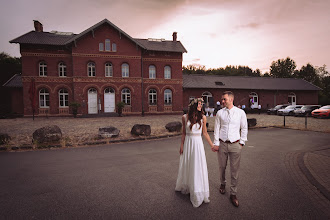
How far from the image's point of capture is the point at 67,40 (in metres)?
20.8

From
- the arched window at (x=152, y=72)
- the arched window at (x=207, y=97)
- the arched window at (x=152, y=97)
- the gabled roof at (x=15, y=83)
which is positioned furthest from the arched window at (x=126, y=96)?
the gabled roof at (x=15, y=83)

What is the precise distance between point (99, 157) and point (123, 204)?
3091 mm

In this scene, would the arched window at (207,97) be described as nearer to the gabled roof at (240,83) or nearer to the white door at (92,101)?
the gabled roof at (240,83)

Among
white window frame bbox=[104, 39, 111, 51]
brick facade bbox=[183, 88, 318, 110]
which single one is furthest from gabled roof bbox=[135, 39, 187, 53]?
brick facade bbox=[183, 88, 318, 110]

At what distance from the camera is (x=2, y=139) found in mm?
7215

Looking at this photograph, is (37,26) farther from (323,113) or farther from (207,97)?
(323,113)

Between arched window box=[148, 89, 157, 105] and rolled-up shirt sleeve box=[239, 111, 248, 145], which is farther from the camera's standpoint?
arched window box=[148, 89, 157, 105]

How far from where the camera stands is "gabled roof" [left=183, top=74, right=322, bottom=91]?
27.8 m

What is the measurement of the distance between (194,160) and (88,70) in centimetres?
2040

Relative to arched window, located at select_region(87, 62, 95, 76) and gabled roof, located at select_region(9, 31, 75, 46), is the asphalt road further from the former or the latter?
gabled roof, located at select_region(9, 31, 75, 46)

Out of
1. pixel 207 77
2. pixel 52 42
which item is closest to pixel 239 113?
pixel 52 42

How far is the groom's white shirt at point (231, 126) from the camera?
315 centimetres

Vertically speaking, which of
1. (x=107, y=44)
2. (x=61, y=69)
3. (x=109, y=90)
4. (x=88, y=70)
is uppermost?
(x=107, y=44)

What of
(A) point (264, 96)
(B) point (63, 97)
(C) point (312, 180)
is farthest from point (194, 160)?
(A) point (264, 96)
